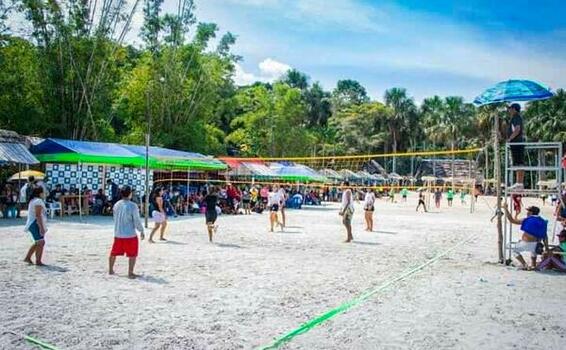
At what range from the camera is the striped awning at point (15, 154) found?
1691 centimetres

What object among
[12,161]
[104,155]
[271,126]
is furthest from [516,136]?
[271,126]

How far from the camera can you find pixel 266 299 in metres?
6.56

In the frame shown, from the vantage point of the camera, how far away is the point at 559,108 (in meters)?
59.0

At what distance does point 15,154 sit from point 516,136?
15.6 metres

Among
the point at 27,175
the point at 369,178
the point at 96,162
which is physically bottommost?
the point at 27,175

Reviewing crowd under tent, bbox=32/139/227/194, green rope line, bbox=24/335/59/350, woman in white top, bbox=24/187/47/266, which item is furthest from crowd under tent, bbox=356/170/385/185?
green rope line, bbox=24/335/59/350

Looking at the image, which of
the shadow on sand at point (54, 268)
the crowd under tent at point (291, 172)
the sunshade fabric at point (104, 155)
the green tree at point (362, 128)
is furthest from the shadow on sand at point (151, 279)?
the green tree at point (362, 128)

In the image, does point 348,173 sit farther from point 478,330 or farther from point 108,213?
point 478,330

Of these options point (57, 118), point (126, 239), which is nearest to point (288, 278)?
point (126, 239)

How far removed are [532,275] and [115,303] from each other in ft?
22.3

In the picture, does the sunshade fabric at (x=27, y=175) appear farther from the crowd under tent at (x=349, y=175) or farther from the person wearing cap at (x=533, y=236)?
the crowd under tent at (x=349, y=175)

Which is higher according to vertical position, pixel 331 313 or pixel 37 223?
pixel 37 223

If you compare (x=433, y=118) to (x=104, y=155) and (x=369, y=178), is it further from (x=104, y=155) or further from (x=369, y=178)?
(x=104, y=155)

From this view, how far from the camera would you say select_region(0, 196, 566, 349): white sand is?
197 inches
